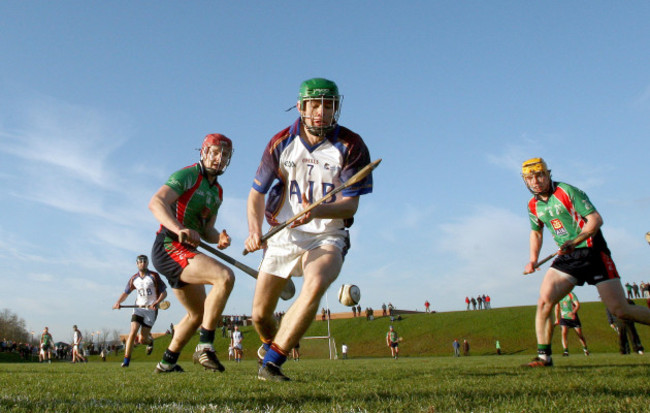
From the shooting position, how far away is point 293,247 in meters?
5.48

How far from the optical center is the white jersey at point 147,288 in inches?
563

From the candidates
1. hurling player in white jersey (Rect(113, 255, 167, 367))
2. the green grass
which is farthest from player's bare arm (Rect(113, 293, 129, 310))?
the green grass

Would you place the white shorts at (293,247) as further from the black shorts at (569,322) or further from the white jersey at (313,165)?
the black shorts at (569,322)

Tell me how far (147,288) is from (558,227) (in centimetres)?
1040

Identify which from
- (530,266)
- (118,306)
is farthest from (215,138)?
(118,306)

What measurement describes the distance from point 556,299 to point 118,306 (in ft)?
36.1

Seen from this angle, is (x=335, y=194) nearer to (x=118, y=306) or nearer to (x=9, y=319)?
(x=118, y=306)

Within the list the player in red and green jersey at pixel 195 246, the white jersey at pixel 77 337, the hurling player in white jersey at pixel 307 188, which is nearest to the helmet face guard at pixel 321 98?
the hurling player in white jersey at pixel 307 188

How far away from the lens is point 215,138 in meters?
7.36

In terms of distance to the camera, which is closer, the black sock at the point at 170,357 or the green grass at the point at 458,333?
the black sock at the point at 170,357

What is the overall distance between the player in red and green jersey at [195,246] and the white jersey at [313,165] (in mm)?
1135

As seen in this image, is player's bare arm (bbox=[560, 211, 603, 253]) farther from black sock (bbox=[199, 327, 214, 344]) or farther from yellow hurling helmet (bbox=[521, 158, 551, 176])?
black sock (bbox=[199, 327, 214, 344])

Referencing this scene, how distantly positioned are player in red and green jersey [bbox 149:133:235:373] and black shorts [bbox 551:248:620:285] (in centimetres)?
489

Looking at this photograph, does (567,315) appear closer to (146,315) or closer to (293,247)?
(146,315)
